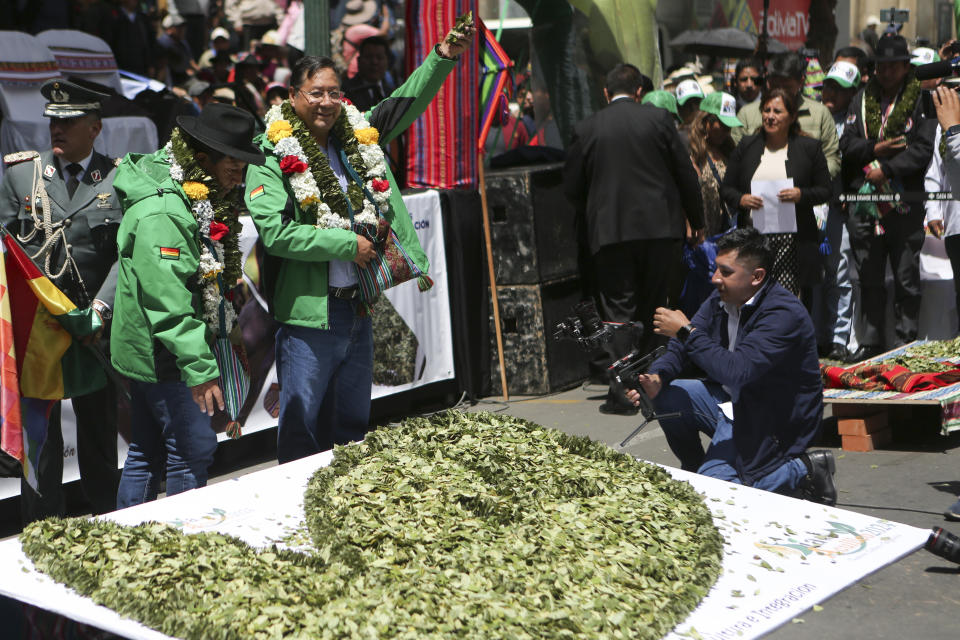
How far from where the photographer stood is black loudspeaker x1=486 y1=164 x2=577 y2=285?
777cm

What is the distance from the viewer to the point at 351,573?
3504 mm

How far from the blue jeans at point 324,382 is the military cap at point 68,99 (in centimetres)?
122

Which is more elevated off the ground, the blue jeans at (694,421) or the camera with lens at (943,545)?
the blue jeans at (694,421)

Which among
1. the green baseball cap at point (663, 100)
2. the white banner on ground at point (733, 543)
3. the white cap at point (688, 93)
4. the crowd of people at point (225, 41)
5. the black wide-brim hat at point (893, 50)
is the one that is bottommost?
the white banner on ground at point (733, 543)

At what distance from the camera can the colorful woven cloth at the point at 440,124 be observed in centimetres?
764

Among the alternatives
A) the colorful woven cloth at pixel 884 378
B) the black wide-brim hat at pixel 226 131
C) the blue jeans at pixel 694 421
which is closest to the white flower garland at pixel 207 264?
the black wide-brim hat at pixel 226 131

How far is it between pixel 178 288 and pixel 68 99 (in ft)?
3.41

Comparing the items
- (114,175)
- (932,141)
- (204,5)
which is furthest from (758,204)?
(204,5)

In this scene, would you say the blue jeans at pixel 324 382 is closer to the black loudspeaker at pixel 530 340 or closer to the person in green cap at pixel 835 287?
the black loudspeaker at pixel 530 340

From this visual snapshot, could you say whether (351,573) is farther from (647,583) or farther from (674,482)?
(674,482)

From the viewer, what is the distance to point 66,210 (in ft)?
15.5

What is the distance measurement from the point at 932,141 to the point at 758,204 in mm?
1418

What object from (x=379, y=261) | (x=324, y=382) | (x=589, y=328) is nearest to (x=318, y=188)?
(x=379, y=261)

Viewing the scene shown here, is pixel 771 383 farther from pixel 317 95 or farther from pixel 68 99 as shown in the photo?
pixel 68 99
